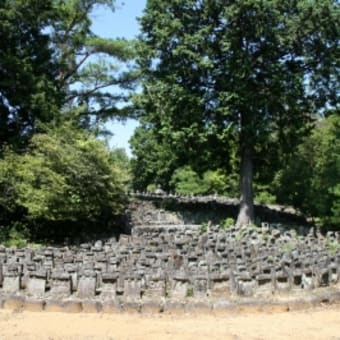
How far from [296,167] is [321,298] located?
57.5ft

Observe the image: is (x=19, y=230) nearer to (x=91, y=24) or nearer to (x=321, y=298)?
(x=321, y=298)

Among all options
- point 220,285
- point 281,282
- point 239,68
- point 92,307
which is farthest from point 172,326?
point 239,68

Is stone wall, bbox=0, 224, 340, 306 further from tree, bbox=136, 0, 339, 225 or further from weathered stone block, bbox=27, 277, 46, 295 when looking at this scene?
tree, bbox=136, 0, 339, 225

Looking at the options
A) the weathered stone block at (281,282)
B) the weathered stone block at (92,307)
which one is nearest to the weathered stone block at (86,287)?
the weathered stone block at (92,307)

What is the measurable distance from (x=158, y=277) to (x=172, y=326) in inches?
67.3

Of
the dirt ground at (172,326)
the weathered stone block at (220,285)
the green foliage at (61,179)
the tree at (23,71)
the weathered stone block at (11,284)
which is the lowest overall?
the dirt ground at (172,326)

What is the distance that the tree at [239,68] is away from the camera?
69.9 ft

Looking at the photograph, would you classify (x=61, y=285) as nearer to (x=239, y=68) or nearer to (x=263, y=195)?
(x=239, y=68)

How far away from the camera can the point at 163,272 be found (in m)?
10.9

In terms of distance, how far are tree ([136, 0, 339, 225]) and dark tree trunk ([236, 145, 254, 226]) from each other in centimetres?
4

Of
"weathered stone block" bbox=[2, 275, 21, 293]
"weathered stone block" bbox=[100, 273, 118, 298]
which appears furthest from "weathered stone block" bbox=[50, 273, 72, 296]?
"weathered stone block" bbox=[2, 275, 21, 293]

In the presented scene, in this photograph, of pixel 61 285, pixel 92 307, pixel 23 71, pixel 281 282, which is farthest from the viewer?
pixel 23 71

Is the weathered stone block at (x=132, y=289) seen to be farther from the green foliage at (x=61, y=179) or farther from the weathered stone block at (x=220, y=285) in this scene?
the green foliage at (x=61, y=179)

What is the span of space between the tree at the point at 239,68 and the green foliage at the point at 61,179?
12.3 ft
